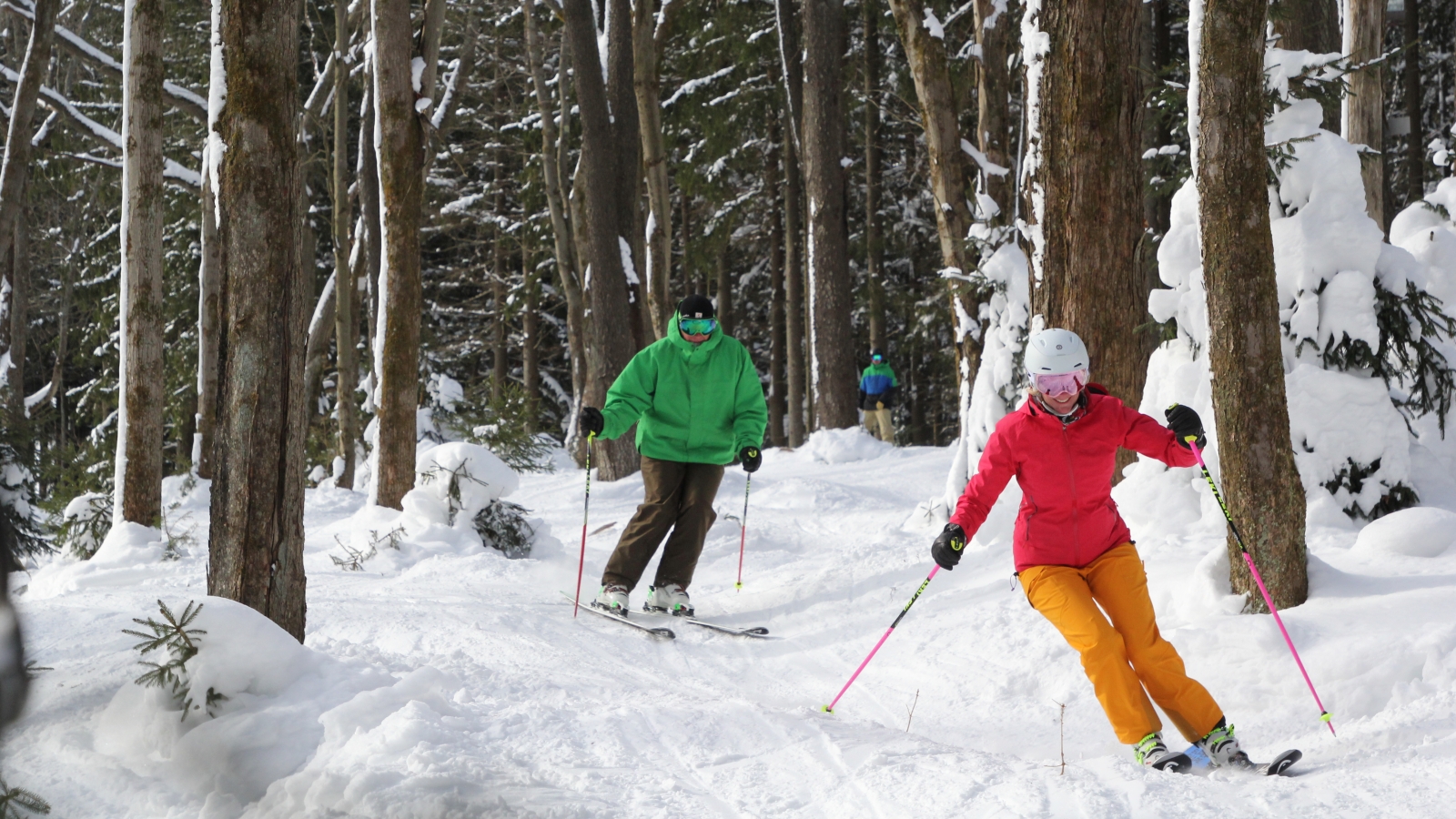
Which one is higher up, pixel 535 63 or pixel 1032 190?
pixel 535 63

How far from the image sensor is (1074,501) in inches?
178

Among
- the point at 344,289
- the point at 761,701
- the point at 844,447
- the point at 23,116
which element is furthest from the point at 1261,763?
the point at 344,289

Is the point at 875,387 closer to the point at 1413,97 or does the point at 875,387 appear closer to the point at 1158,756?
the point at 1413,97

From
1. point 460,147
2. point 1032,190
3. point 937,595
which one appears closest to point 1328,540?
point 937,595

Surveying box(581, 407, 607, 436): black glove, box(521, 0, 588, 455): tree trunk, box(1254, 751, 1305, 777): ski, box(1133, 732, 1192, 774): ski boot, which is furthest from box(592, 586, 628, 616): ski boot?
box(521, 0, 588, 455): tree trunk

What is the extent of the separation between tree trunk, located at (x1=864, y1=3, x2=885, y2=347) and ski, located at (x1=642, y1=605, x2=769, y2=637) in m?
14.7

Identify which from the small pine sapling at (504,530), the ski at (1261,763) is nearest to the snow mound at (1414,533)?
the ski at (1261,763)

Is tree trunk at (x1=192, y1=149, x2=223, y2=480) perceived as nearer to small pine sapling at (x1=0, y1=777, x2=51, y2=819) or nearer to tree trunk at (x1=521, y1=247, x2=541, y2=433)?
small pine sapling at (x1=0, y1=777, x2=51, y2=819)

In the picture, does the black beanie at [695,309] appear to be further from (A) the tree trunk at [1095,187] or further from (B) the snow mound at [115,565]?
(B) the snow mound at [115,565]

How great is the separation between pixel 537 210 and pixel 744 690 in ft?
64.3

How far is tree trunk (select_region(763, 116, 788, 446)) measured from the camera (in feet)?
75.1

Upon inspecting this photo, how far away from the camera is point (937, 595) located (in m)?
6.93

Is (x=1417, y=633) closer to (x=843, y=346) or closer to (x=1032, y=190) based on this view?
(x=1032, y=190)

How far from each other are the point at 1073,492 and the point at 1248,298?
1390mm
